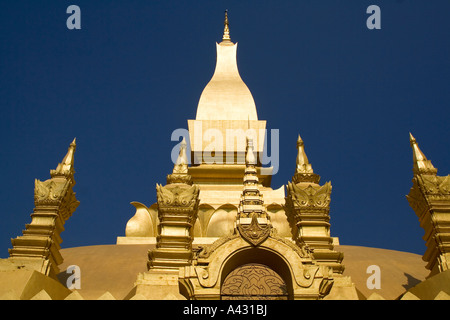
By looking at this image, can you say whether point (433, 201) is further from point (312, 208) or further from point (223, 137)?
point (223, 137)

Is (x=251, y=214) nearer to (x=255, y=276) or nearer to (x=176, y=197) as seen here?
(x=255, y=276)

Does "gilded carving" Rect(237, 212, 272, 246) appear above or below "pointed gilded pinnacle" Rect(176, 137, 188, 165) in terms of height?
below

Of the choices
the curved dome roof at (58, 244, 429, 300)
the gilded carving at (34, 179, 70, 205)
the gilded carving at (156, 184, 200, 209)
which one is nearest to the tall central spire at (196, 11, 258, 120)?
the curved dome roof at (58, 244, 429, 300)

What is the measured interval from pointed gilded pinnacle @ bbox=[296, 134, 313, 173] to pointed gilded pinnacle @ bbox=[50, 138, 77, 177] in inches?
285

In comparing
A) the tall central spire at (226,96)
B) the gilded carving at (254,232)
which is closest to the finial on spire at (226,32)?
the tall central spire at (226,96)

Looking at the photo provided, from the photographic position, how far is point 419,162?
47.9ft

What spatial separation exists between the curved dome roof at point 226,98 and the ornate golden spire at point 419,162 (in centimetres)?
1258

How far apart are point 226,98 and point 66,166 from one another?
14155mm

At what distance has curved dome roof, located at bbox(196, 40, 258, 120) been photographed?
27.2 metres

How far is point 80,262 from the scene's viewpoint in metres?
15.9

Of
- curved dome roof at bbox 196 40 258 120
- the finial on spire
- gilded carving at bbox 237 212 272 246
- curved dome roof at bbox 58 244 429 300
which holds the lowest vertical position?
gilded carving at bbox 237 212 272 246

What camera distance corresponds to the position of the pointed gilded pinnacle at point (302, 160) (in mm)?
15852

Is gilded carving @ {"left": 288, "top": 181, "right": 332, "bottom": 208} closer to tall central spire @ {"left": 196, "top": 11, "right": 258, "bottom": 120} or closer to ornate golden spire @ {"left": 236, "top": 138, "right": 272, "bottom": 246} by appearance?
ornate golden spire @ {"left": 236, "top": 138, "right": 272, "bottom": 246}
